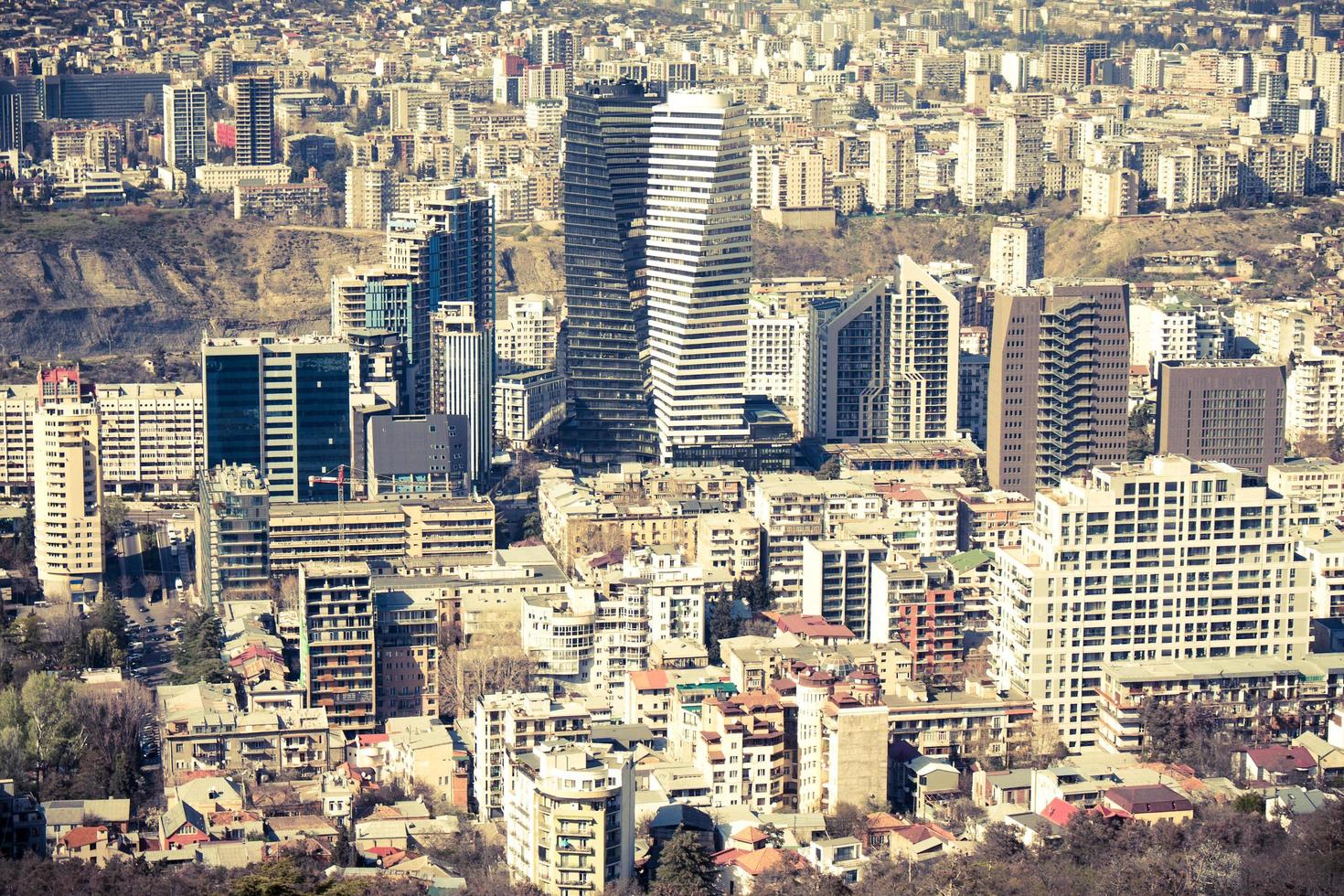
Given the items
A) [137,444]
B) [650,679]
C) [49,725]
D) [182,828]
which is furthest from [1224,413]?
[182,828]

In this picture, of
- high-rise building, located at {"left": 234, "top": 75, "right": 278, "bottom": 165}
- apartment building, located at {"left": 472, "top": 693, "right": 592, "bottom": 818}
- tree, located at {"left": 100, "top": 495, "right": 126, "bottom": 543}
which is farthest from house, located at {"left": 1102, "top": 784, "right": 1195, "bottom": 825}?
high-rise building, located at {"left": 234, "top": 75, "right": 278, "bottom": 165}

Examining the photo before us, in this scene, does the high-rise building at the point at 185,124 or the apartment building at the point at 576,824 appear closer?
the apartment building at the point at 576,824

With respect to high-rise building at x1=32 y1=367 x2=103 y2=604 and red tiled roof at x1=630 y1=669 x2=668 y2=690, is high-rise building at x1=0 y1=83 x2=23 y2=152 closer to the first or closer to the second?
high-rise building at x1=32 y1=367 x2=103 y2=604

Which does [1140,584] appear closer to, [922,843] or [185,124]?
[922,843]

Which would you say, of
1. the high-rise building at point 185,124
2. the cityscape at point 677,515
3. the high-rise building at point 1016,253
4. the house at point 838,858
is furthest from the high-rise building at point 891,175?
the house at point 838,858

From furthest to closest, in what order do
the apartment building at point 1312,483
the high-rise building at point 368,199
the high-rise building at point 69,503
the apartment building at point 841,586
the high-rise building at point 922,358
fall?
the high-rise building at point 368,199
the high-rise building at point 922,358
the apartment building at point 1312,483
the high-rise building at point 69,503
the apartment building at point 841,586

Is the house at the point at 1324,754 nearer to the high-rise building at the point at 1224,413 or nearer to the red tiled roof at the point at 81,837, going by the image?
the high-rise building at the point at 1224,413
